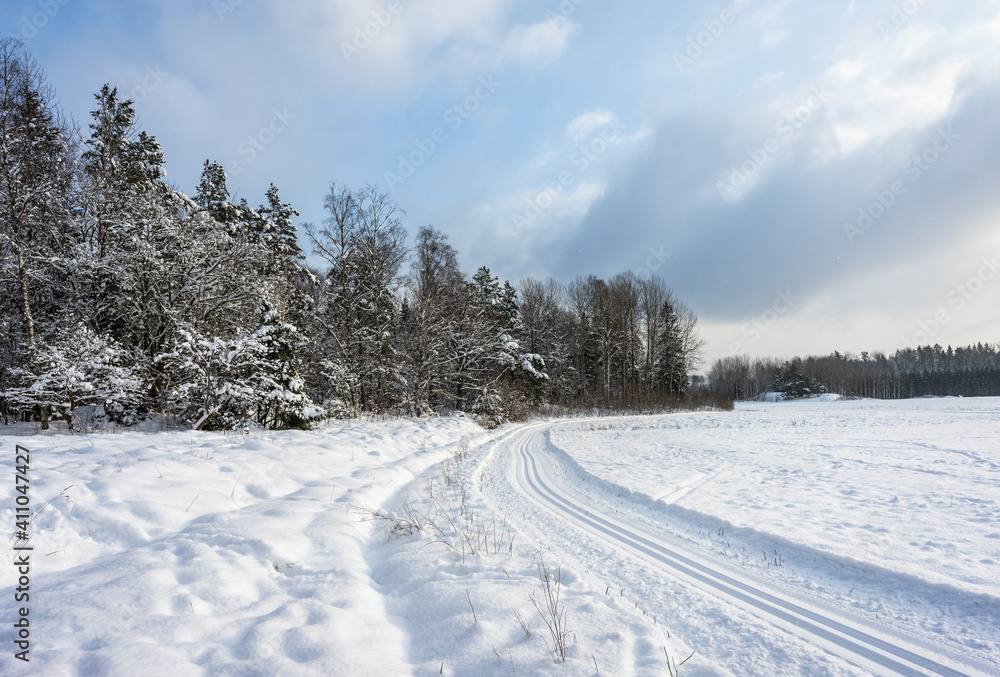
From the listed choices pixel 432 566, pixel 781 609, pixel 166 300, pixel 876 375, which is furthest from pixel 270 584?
pixel 876 375

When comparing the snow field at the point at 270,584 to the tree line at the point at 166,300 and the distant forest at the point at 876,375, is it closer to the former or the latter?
the tree line at the point at 166,300

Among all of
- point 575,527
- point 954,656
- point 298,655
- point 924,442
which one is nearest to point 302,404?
point 575,527

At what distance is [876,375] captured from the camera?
8725 cm

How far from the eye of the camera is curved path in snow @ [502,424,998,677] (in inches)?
107

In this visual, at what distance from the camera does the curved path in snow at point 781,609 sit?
2719mm

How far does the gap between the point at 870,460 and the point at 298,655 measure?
1320 centimetres

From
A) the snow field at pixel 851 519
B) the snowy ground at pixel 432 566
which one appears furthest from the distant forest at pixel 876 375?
the snowy ground at pixel 432 566

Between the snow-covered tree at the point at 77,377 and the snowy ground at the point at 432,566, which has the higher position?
the snow-covered tree at the point at 77,377

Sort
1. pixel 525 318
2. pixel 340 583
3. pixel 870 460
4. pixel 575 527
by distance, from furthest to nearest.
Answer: pixel 525 318 → pixel 870 460 → pixel 575 527 → pixel 340 583

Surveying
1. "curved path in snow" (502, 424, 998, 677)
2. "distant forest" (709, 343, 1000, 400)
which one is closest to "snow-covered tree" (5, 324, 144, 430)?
"curved path in snow" (502, 424, 998, 677)

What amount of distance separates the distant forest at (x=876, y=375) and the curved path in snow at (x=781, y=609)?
193 ft

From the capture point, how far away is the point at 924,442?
13086 mm

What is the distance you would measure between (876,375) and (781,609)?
117806 millimetres

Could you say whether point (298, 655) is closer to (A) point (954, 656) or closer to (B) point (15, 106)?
(A) point (954, 656)
